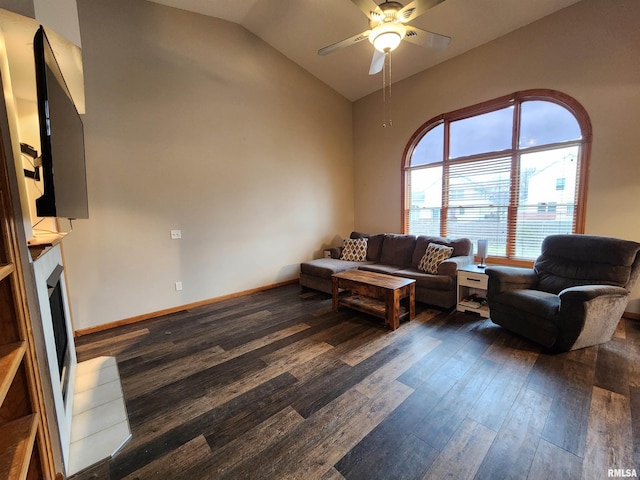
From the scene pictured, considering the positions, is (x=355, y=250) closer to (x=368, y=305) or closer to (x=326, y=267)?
(x=326, y=267)

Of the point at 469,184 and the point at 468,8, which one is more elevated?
the point at 468,8

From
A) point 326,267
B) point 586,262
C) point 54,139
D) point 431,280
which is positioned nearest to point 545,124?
point 586,262

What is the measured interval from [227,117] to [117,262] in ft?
7.84

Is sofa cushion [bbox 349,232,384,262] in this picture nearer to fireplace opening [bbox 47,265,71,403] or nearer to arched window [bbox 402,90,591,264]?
arched window [bbox 402,90,591,264]

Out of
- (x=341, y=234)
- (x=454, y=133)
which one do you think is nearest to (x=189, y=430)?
(x=341, y=234)

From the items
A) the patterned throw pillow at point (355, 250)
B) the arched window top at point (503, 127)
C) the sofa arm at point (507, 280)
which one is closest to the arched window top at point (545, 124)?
the arched window top at point (503, 127)

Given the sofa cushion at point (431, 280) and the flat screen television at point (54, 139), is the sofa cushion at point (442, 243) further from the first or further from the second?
the flat screen television at point (54, 139)

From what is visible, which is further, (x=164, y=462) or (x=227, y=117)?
(x=227, y=117)

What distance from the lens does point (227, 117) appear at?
394 centimetres

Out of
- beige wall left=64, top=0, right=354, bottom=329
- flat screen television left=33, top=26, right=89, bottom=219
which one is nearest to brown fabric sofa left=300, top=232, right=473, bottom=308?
beige wall left=64, top=0, right=354, bottom=329

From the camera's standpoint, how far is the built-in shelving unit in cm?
102

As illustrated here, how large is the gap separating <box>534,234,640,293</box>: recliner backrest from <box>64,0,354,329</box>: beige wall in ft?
11.3

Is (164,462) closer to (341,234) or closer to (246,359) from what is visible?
(246,359)

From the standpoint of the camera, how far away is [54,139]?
49.7 inches
